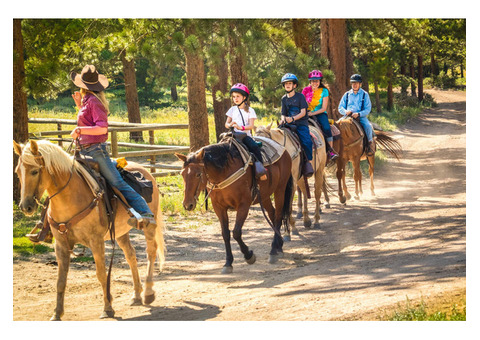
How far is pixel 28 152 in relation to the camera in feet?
20.1

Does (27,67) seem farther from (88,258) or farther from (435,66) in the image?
(435,66)

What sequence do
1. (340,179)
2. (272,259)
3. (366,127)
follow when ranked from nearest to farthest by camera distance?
1. (272,259)
2. (340,179)
3. (366,127)

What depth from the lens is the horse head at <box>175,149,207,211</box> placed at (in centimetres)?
785

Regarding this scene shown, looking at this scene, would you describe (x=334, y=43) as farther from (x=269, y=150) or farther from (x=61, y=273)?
(x=61, y=273)

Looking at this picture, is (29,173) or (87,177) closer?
(29,173)

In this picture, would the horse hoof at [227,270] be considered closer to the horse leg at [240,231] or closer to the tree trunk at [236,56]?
the horse leg at [240,231]

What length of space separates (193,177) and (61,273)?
2100 millimetres

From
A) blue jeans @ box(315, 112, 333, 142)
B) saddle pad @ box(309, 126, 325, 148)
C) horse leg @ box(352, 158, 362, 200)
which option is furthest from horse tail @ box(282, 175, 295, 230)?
horse leg @ box(352, 158, 362, 200)

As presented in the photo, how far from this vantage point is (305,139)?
10.6 m

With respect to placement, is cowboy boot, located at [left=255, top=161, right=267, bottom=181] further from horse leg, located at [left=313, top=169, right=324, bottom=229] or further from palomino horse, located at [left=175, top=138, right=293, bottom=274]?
horse leg, located at [left=313, top=169, right=324, bottom=229]

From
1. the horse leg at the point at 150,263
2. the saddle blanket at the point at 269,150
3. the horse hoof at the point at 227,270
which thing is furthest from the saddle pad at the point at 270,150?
the horse leg at the point at 150,263

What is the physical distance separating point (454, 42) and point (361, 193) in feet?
15.5

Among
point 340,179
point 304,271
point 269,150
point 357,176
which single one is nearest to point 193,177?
point 269,150
